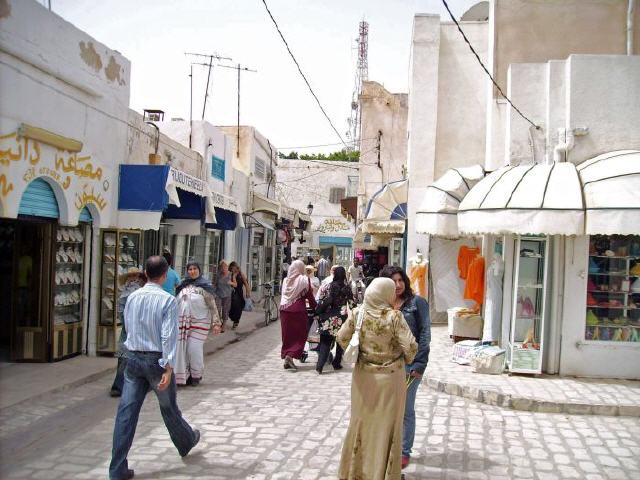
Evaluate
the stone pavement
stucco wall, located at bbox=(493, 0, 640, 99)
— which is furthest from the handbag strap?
stucco wall, located at bbox=(493, 0, 640, 99)

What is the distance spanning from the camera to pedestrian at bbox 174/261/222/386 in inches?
316

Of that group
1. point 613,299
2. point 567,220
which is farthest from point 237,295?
point 567,220

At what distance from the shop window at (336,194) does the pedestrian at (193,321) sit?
34.8 meters

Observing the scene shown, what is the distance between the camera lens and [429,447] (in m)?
5.91

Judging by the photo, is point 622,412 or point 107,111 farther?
point 107,111

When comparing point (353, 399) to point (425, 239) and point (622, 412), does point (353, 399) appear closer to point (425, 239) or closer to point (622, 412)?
point (622, 412)

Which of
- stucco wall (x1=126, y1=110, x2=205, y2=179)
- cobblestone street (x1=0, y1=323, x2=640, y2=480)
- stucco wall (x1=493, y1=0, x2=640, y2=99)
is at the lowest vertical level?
cobblestone street (x1=0, y1=323, x2=640, y2=480)

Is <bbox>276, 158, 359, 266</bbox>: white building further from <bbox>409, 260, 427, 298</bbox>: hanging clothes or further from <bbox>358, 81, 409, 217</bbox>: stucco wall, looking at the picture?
<bbox>409, 260, 427, 298</bbox>: hanging clothes

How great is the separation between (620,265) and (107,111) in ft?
27.0

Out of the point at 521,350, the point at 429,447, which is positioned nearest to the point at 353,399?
the point at 429,447

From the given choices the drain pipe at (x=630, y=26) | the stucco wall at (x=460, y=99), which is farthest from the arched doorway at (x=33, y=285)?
the drain pipe at (x=630, y=26)

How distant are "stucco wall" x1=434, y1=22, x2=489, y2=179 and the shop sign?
9200mm

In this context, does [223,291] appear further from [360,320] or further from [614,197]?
[360,320]

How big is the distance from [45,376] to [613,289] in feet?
26.3
